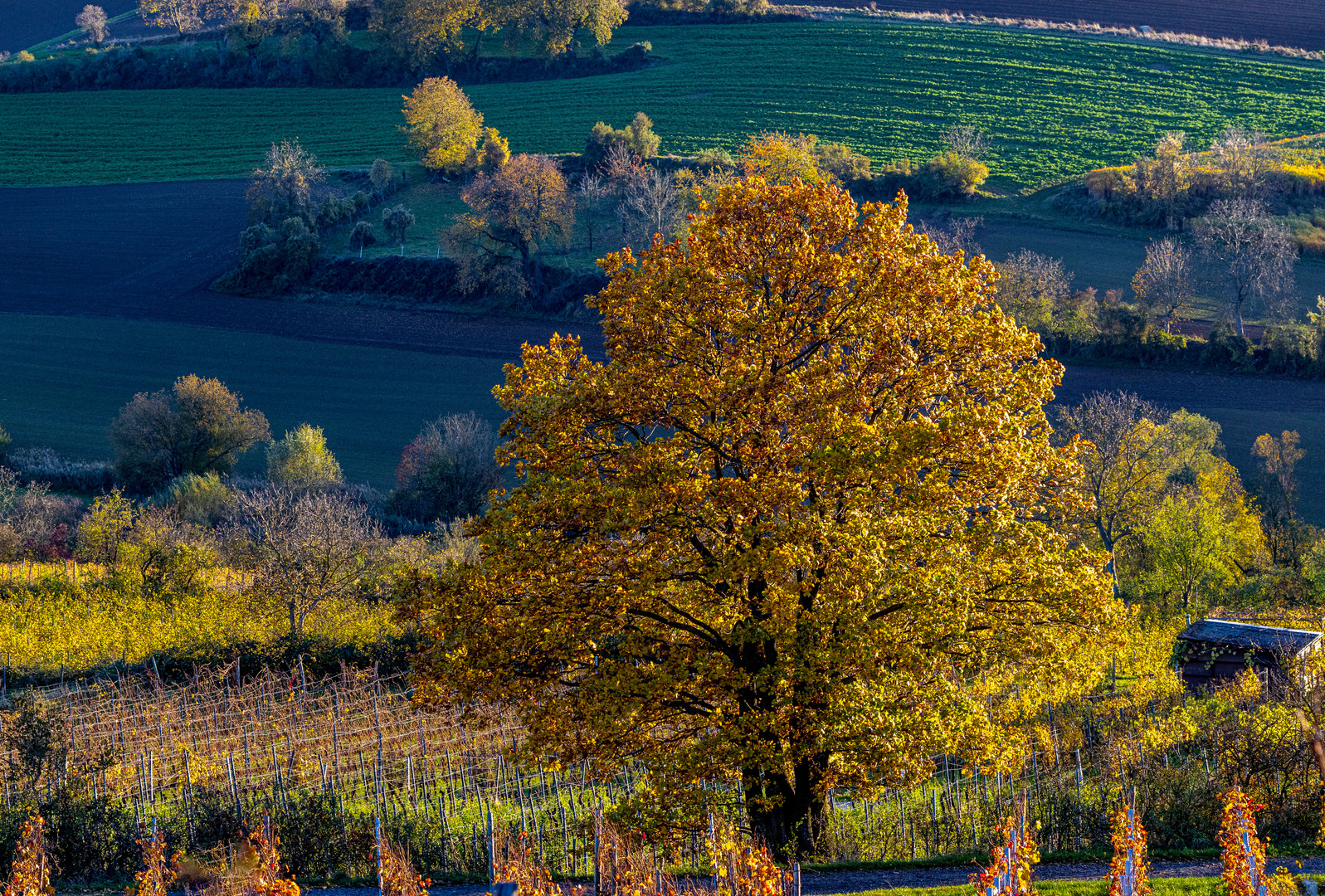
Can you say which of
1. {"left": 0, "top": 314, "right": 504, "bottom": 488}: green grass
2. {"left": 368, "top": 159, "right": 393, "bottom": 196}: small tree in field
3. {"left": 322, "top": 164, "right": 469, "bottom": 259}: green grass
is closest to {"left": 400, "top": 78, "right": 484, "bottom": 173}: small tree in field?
{"left": 322, "top": 164, "right": 469, "bottom": 259}: green grass

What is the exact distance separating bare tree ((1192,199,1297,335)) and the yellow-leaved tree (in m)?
56.8

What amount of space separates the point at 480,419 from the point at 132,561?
84.2 feet

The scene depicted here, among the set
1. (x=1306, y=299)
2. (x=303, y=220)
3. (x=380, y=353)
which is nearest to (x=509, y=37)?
(x=303, y=220)

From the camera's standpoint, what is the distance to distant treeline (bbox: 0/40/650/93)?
12294cm

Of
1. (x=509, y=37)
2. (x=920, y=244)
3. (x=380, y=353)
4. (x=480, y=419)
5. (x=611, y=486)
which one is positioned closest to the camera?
(x=611, y=486)

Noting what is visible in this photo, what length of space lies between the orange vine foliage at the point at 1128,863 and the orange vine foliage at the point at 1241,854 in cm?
111

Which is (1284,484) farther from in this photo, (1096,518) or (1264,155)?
(1264,155)

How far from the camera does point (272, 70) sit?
412ft

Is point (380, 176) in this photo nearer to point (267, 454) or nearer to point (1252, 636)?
point (267, 454)

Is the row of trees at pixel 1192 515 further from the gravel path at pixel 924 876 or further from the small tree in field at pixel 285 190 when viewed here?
the small tree in field at pixel 285 190

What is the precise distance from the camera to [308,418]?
7238 cm

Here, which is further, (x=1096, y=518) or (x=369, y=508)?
(x=369, y=508)

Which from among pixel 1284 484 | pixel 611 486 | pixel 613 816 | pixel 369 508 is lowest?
pixel 369 508

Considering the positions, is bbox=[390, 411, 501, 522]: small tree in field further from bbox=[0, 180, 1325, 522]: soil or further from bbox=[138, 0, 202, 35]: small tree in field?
bbox=[138, 0, 202, 35]: small tree in field
